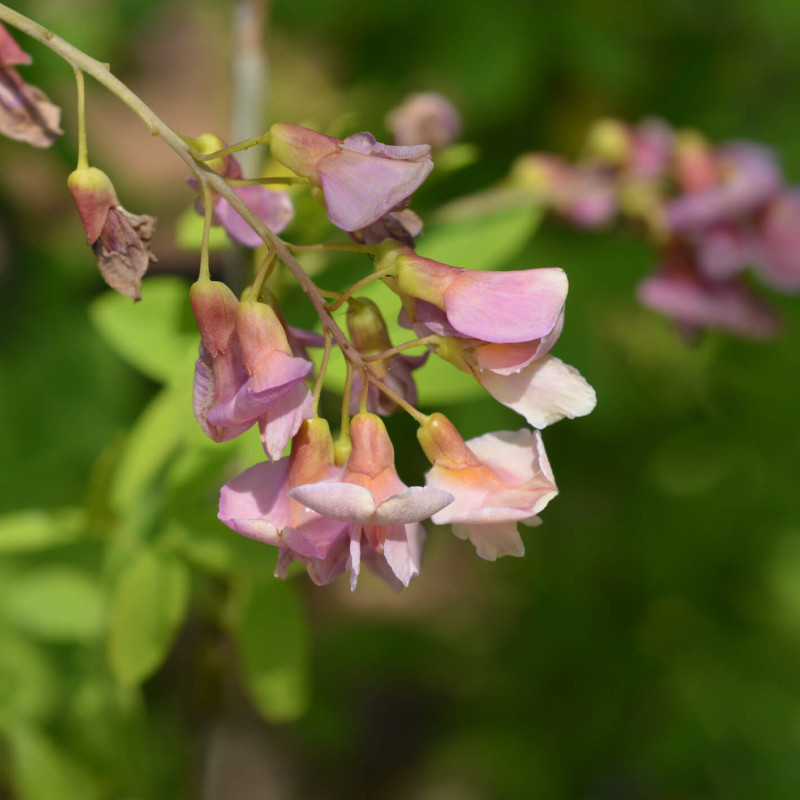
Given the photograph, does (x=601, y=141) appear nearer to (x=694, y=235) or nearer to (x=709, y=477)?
(x=694, y=235)

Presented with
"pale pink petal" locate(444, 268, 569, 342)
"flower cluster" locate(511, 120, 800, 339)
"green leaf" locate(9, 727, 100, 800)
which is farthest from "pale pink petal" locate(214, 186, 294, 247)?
"green leaf" locate(9, 727, 100, 800)

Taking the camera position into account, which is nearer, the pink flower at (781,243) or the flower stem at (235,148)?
the flower stem at (235,148)

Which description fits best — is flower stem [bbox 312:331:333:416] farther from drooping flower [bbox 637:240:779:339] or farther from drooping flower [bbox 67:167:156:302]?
drooping flower [bbox 637:240:779:339]

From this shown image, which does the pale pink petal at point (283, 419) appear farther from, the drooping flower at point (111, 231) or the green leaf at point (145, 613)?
the green leaf at point (145, 613)

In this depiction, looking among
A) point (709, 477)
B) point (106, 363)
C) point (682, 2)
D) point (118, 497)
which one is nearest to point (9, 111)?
point (118, 497)

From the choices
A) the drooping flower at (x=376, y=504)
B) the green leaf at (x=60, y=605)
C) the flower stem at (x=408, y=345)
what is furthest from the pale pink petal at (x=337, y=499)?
the green leaf at (x=60, y=605)

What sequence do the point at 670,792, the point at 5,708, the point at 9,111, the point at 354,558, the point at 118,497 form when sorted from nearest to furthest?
the point at 354,558 → the point at 9,111 → the point at 118,497 → the point at 5,708 → the point at 670,792
